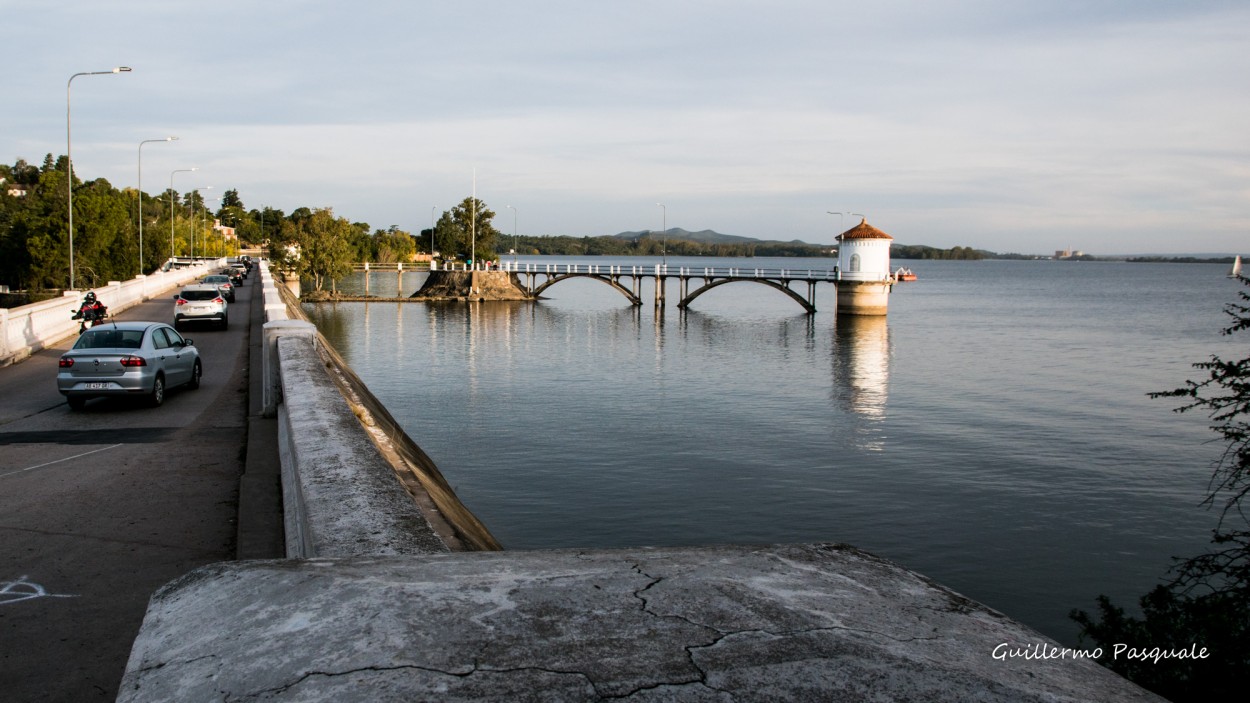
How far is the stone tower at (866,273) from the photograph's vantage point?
81062mm

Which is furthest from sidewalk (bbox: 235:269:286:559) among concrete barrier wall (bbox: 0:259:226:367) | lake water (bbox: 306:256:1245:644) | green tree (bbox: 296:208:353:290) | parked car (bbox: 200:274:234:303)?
green tree (bbox: 296:208:353:290)

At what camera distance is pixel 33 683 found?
550 centimetres

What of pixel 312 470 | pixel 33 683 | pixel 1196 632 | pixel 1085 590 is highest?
pixel 312 470

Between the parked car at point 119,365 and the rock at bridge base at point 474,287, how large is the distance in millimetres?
86061

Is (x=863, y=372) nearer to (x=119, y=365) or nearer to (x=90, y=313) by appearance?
(x=90, y=313)

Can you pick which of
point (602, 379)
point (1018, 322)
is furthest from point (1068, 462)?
point (1018, 322)

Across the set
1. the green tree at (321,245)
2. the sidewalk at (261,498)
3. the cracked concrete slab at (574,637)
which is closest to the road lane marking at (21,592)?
the sidewalk at (261,498)

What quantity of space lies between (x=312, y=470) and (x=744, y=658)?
436 centimetres

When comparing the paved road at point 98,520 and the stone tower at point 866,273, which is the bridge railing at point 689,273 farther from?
the paved road at point 98,520

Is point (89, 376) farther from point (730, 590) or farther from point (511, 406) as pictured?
point (511, 406)

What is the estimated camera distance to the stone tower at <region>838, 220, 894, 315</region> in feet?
266

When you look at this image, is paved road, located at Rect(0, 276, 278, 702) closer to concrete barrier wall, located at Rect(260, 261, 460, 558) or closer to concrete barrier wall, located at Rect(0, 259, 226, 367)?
concrete barrier wall, located at Rect(260, 261, 460, 558)

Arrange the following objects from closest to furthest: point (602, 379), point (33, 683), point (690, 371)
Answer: point (33, 683), point (602, 379), point (690, 371)

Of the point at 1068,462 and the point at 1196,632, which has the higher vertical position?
the point at 1196,632
